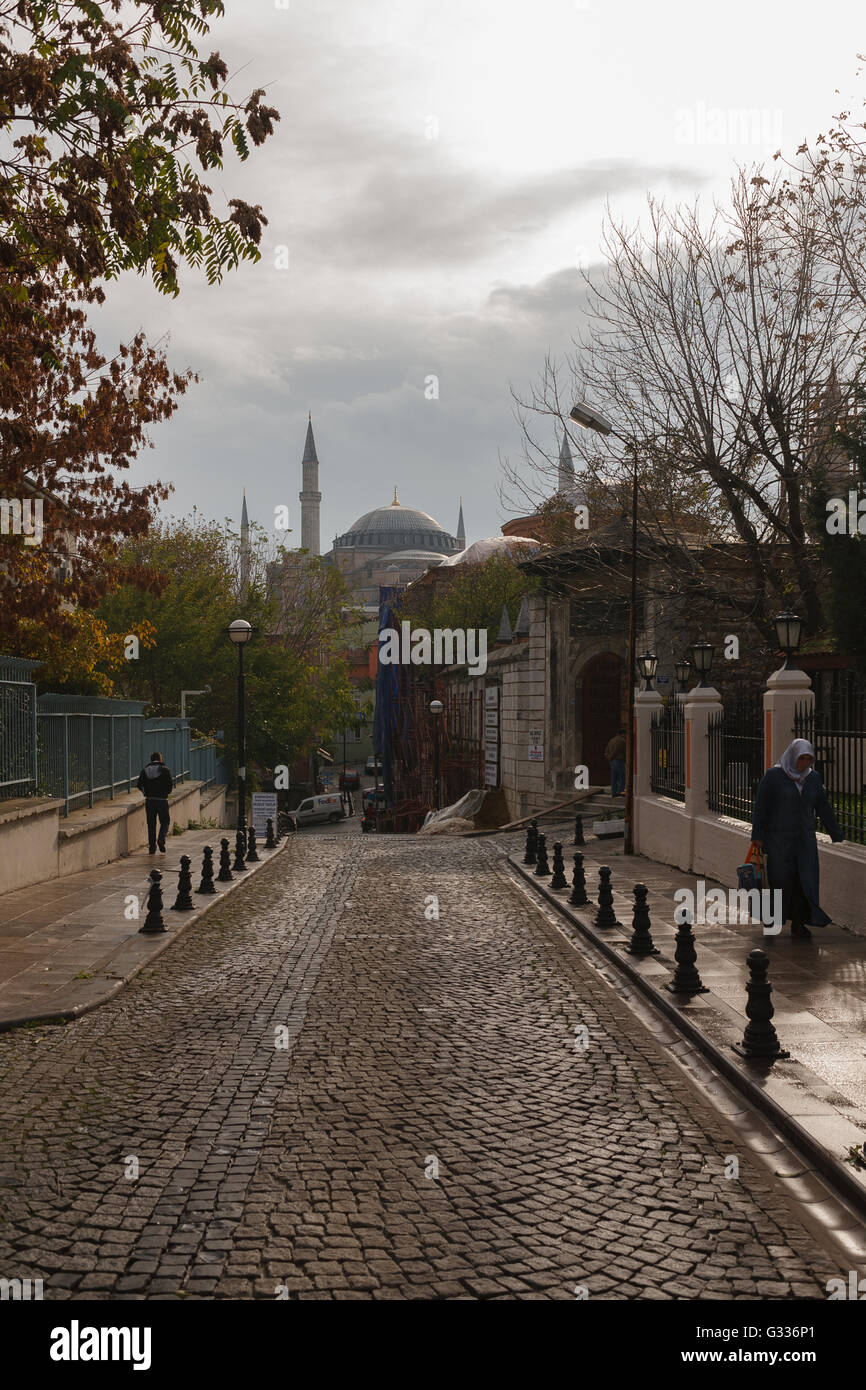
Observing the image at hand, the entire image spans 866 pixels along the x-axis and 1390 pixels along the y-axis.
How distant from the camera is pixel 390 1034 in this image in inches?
274

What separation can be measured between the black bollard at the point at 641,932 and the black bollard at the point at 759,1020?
3.09m

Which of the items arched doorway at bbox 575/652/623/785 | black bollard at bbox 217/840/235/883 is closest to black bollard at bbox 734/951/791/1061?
black bollard at bbox 217/840/235/883

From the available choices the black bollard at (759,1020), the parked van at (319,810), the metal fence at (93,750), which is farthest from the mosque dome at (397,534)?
the black bollard at (759,1020)

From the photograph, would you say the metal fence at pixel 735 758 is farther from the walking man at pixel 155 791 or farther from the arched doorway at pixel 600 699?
the arched doorway at pixel 600 699

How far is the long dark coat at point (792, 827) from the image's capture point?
32.3 feet

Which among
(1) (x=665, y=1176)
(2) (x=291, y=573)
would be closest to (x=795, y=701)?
(1) (x=665, y=1176)

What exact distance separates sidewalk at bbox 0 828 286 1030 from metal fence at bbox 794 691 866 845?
6.36 meters

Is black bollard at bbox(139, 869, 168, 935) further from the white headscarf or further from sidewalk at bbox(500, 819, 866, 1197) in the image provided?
the white headscarf

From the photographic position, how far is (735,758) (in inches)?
535

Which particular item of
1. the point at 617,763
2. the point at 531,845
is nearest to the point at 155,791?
the point at 531,845

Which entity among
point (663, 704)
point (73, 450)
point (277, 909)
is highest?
point (73, 450)

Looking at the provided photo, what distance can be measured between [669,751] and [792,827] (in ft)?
23.8

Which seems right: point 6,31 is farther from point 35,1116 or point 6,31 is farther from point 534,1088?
point 534,1088
